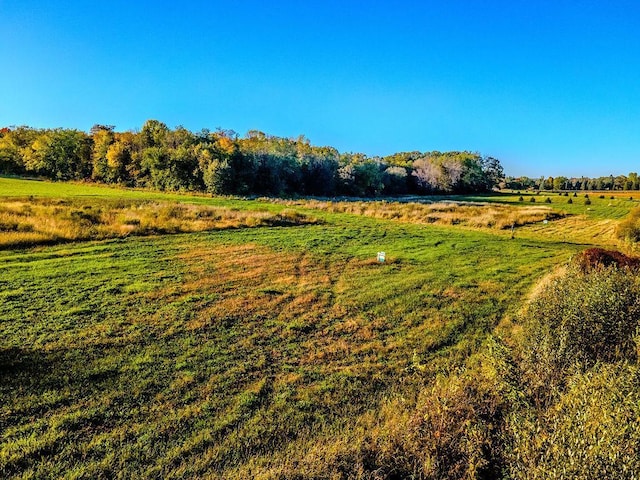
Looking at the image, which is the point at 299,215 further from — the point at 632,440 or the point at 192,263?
the point at 632,440

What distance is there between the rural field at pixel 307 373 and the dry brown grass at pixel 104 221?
10.5 feet

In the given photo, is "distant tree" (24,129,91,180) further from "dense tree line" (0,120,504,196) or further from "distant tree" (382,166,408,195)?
"distant tree" (382,166,408,195)

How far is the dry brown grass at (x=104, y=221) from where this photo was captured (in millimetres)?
18594

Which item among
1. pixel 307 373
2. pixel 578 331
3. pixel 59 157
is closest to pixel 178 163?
pixel 59 157

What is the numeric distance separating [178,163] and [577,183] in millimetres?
146130

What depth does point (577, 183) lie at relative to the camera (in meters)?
141

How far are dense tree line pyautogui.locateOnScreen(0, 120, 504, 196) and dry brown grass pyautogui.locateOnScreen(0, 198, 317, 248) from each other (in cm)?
3310

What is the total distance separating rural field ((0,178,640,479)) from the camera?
475 cm

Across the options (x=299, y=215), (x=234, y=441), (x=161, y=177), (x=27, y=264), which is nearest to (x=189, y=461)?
(x=234, y=441)

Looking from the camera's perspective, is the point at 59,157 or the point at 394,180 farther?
the point at 394,180

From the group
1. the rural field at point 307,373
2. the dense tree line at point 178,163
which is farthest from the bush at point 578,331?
the dense tree line at point 178,163

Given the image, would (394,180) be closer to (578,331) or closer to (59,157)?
(59,157)

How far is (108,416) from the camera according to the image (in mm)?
5895

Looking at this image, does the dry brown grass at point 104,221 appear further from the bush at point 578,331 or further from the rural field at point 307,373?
the bush at point 578,331
